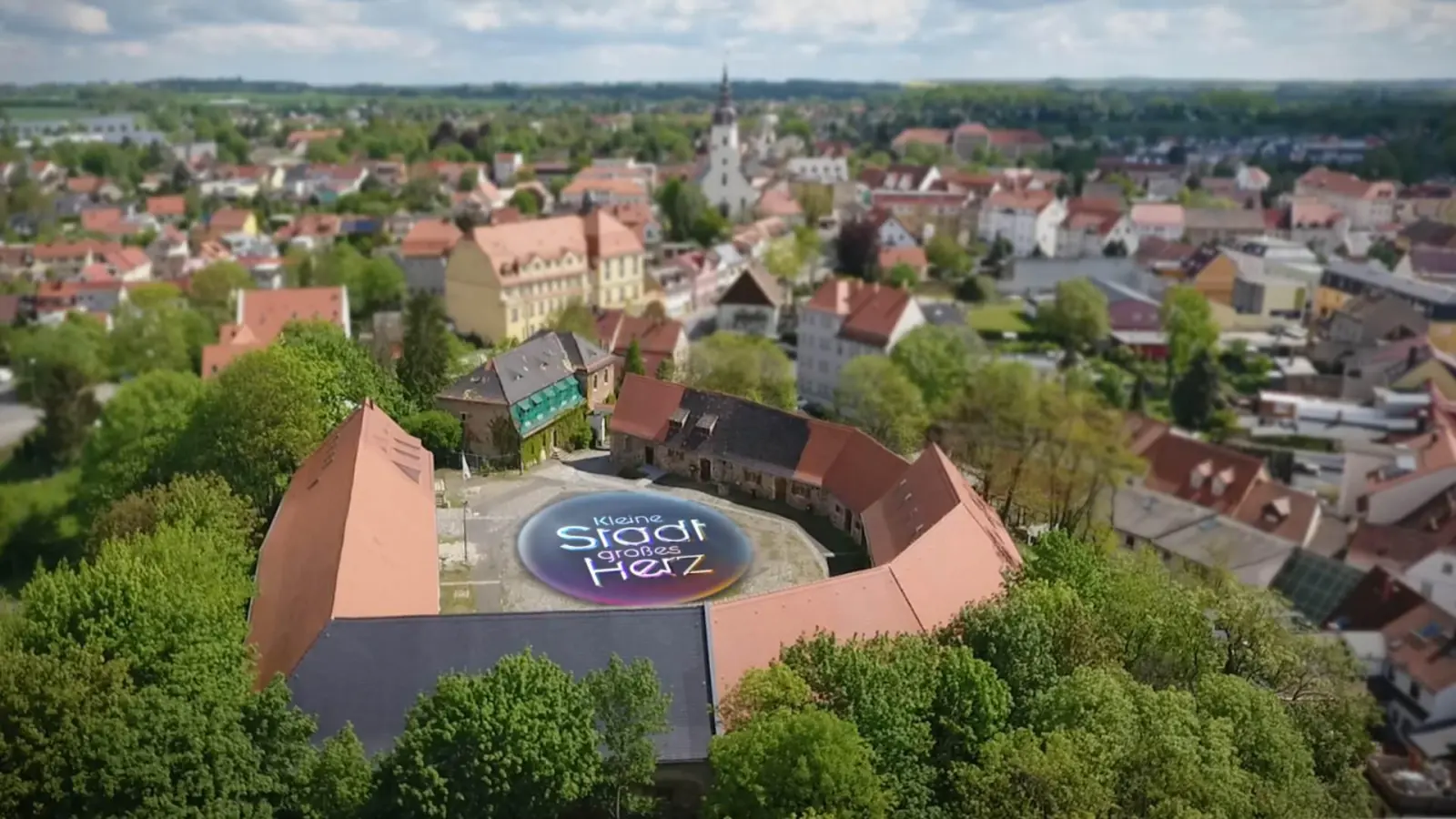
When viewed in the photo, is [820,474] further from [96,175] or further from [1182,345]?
[96,175]

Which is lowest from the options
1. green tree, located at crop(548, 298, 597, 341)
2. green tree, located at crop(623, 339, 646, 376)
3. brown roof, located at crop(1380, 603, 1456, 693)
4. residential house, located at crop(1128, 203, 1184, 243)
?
brown roof, located at crop(1380, 603, 1456, 693)

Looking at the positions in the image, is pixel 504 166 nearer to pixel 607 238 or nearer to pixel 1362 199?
pixel 607 238

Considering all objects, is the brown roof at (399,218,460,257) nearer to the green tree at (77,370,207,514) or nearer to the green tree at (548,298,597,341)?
the green tree at (548,298,597,341)

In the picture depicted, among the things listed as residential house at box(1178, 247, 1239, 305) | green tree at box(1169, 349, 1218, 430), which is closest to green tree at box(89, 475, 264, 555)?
green tree at box(1169, 349, 1218, 430)

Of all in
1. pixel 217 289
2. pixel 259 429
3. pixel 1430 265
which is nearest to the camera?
pixel 259 429

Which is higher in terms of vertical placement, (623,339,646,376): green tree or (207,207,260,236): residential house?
(623,339,646,376): green tree

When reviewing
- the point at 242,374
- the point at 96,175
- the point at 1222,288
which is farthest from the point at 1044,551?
the point at 96,175

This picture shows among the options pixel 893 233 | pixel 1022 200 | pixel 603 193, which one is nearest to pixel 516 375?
pixel 893 233
